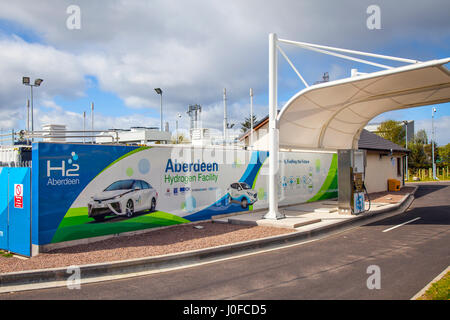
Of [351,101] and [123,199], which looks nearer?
[123,199]

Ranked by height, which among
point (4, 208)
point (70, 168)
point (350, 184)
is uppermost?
point (70, 168)

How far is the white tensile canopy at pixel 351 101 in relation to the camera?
12422 mm

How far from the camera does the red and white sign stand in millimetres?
8561

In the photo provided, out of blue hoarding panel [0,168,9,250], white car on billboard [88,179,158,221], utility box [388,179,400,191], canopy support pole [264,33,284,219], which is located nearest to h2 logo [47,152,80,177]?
white car on billboard [88,179,158,221]

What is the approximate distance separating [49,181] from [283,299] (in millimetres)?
6087

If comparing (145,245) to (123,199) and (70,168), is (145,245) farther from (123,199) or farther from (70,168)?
(70,168)

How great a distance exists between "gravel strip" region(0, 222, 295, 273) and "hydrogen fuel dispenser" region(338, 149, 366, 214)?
13.5ft

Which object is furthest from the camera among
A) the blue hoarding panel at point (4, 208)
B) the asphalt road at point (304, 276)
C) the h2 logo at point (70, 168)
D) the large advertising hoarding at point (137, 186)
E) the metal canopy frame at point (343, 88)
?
the metal canopy frame at point (343, 88)

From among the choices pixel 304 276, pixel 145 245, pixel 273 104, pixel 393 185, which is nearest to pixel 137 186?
pixel 145 245

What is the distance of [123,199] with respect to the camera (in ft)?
32.5

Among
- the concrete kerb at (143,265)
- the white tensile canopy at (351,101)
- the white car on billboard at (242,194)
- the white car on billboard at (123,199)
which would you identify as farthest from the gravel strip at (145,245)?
the white tensile canopy at (351,101)

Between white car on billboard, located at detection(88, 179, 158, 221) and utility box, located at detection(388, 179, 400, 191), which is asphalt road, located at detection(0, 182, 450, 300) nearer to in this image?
white car on billboard, located at detection(88, 179, 158, 221)

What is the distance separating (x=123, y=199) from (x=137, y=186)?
0.63 m

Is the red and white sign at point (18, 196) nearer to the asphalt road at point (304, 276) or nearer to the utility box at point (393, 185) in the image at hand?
the asphalt road at point (304, 276)
